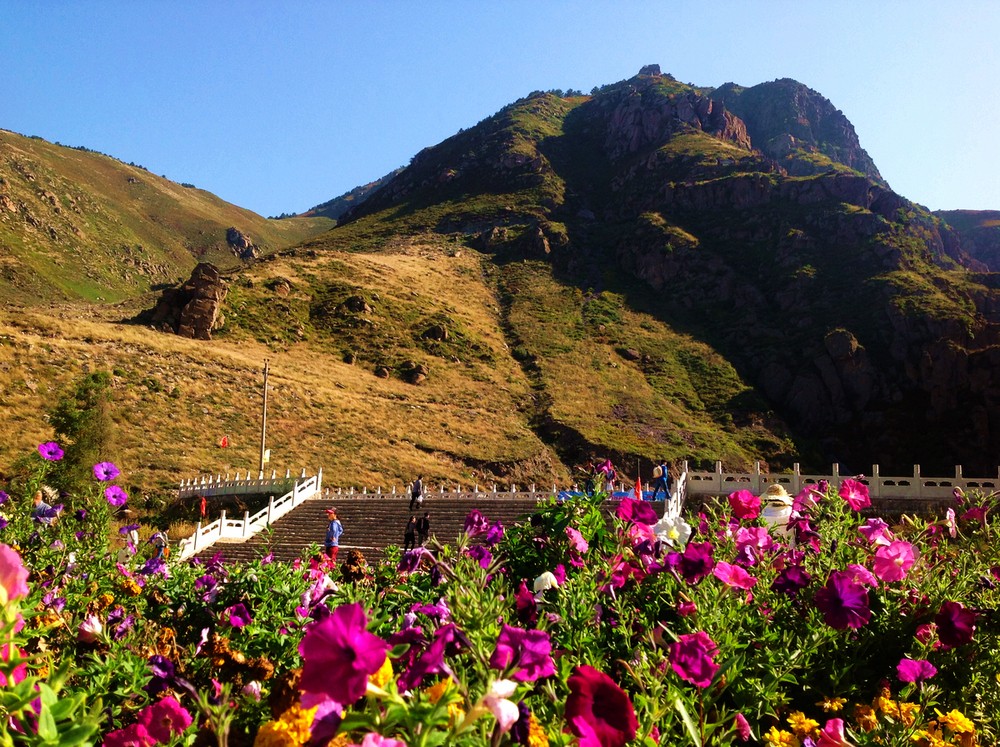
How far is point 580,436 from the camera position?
51969 mm

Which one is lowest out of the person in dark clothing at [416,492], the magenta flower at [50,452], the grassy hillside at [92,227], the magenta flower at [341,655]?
the person in dark clothing at [416,492]

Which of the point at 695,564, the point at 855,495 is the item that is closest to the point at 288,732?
the point at 695,564

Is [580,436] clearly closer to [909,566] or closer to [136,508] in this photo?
[136,508]

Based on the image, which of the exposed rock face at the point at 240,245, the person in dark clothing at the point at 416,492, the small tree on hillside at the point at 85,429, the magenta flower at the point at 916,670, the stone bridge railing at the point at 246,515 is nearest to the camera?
the magenta flower at the point at 916,670

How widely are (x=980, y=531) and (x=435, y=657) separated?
3938 mm

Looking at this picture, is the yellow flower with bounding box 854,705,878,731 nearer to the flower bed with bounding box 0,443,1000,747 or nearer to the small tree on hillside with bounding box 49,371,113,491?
the flower bed with bounding box 0,443,1000,747

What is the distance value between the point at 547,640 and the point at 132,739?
1183 millimetres

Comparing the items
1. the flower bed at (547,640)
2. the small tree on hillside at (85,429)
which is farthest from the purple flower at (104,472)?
the small tree on hillside at (85,429)

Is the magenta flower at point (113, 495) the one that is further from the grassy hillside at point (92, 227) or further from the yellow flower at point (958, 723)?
the grassy hillside at point (92, 227)

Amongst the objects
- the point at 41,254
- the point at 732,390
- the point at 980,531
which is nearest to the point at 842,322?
the point at 732,390

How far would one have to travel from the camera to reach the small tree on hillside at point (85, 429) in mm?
24644

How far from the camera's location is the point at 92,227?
118125 mm

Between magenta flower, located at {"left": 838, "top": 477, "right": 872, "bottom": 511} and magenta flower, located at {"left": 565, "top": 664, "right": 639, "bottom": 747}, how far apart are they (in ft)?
9.78

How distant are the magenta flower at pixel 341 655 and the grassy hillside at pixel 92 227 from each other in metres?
94.7
